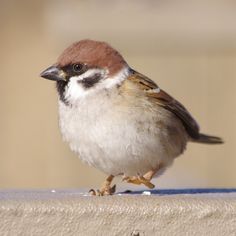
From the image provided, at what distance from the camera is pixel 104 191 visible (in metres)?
4.25

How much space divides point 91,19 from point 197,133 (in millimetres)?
4830

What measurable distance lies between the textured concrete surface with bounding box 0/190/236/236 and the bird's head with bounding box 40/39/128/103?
1.11m

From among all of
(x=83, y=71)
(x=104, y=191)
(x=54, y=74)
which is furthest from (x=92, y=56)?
(x=104, y=191)

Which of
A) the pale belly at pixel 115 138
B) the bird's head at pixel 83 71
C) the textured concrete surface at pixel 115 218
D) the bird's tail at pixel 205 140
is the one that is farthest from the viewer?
the bird's tail at pixel 205 140

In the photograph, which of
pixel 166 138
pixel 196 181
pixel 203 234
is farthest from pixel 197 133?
pixel 196 181

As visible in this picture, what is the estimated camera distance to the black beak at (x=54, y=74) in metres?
4.49

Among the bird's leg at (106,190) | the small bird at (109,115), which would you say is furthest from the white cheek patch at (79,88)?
the bird's leg at (106,190)

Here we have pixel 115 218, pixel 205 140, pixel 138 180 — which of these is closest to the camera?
pixel 115 218

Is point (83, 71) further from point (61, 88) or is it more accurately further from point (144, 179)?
point (144, 179)

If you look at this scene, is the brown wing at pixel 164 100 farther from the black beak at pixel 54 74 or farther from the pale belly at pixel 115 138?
the black beak at pixel 54 74

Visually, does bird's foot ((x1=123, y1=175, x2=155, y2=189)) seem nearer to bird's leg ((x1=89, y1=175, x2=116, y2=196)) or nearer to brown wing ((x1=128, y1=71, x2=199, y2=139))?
bird's leg ((x1=89, y1=175, x2=116, y2=196))

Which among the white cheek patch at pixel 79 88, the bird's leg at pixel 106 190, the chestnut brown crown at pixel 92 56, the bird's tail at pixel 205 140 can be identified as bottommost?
the bird's tail at pixel 205 140

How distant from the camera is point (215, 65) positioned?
31.8 feet

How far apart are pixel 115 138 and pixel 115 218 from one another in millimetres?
966
